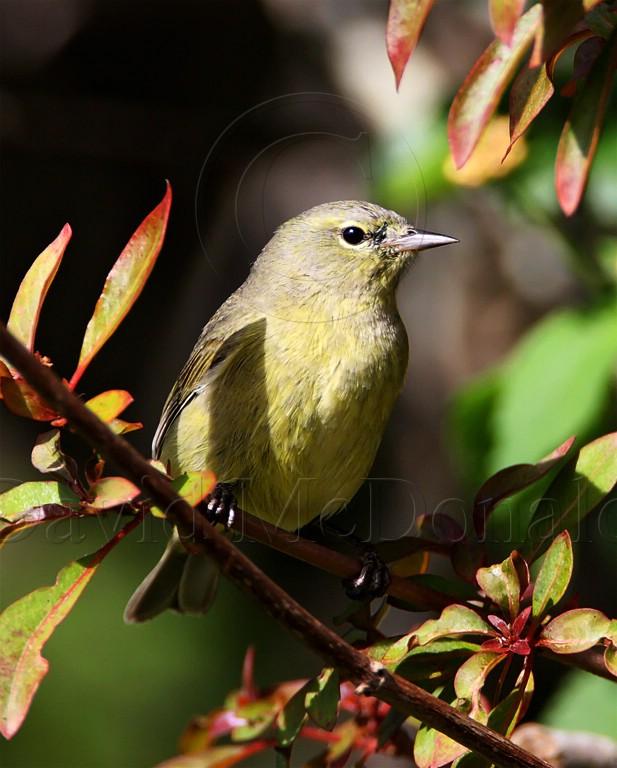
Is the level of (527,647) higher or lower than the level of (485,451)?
higher

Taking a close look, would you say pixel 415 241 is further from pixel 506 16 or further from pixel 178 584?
pixel 506 16

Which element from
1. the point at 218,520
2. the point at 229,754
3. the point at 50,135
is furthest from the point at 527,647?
the point at 50,135

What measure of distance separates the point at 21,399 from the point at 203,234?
13.4 feet

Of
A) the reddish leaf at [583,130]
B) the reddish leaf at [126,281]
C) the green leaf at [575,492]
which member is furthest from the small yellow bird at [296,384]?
the reddish leaf at [583,130]

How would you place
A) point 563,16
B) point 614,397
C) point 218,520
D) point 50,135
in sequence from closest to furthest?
point 563,16 → point 218,520 → point 614,397 → point 50,135

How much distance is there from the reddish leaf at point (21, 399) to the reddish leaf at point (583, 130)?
3.17 ft

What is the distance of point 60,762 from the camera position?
512cm

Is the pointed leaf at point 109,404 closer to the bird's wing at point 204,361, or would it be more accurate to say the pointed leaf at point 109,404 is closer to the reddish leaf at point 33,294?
the reddish leaf at point 33,294

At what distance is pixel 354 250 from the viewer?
11.5 feet

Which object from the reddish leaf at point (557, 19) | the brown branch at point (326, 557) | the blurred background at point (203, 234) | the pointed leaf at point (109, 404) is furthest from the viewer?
the blurred background at point (203, 234)

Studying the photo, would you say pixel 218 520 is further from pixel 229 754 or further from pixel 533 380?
pixel 533 380

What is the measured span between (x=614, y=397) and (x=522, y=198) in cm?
80

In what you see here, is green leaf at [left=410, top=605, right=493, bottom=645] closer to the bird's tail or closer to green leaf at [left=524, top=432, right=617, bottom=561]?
green leaf at [left=524, top=432, right=617, bottom=561]

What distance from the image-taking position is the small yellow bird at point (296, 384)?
10.1 feet
